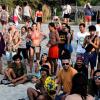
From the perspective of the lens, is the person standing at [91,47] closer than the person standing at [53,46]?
Yes

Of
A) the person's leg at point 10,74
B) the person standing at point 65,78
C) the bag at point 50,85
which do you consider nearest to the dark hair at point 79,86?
the person standing at point 65,78

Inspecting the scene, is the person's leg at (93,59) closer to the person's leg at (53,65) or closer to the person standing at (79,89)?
the person's leg at (53,65)

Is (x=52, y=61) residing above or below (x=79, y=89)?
below

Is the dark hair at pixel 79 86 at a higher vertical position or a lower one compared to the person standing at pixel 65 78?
higher

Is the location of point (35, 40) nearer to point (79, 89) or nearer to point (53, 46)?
point (53, 46)

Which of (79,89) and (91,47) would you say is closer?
(79,89)

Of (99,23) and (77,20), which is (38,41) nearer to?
(99,23)

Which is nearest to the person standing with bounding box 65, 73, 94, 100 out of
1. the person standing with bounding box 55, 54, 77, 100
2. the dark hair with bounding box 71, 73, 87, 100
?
the dark hair with bounding box 71, 73, 87, 100

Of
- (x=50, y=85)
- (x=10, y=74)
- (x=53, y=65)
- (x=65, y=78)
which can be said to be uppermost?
(x=65, y=78)

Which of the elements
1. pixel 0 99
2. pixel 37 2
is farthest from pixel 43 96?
pixel 37 2

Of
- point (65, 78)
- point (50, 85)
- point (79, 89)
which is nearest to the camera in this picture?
point (79, 89)

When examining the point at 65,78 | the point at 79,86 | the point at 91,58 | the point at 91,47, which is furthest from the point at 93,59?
the point at 79,86

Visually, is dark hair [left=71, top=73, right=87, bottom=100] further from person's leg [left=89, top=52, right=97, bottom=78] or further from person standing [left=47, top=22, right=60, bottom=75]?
person standing [left=47, top=22, right=60, bottom=75]

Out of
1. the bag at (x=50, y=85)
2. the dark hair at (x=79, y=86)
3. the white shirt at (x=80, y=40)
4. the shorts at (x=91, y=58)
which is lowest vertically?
the bag at (x=50, y=85)
